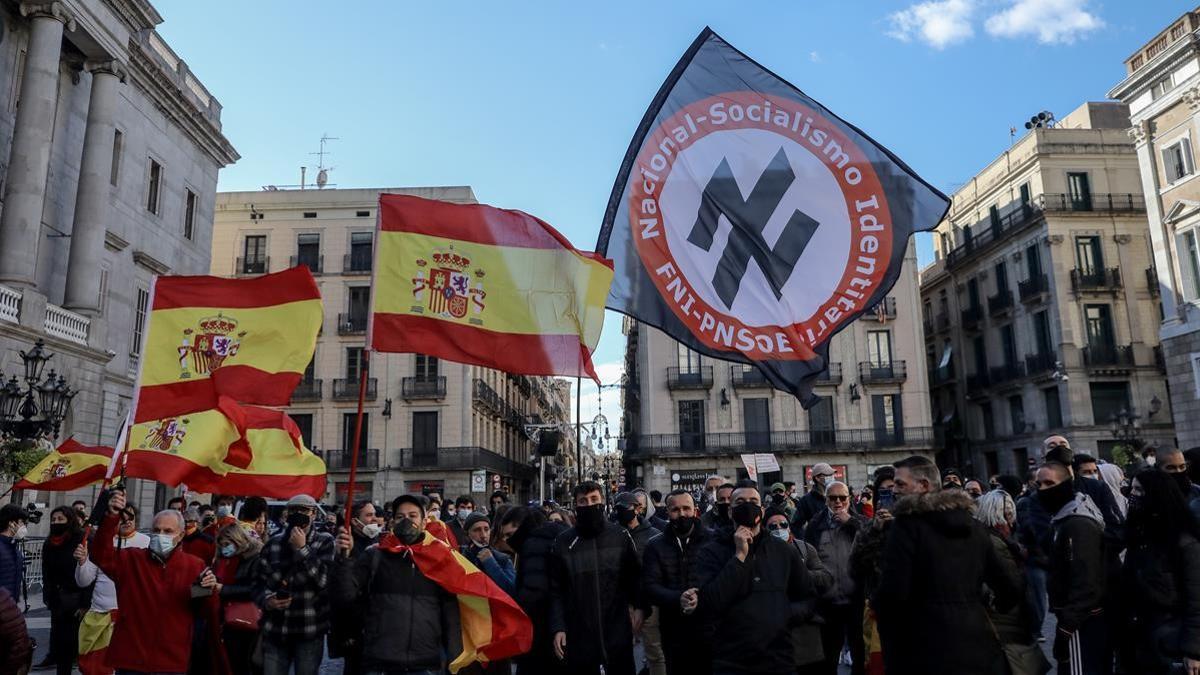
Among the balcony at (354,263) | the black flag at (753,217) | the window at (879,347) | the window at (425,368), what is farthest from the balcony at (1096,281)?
the black flag at (753,217)

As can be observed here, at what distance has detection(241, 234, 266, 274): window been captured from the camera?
144 ft

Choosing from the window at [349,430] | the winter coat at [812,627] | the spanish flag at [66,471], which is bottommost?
the winter coat at [812,627]

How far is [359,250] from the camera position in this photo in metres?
44.2

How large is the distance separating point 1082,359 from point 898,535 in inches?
1469

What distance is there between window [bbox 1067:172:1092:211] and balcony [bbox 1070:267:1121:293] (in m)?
2.89

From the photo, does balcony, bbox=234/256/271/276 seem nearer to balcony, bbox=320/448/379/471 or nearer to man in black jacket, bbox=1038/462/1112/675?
balcony, bbox=320/448/379/471

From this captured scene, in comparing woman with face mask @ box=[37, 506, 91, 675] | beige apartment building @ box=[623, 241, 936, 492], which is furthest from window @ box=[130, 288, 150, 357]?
beige apartment building @ box=[623, 241, 936, 492]

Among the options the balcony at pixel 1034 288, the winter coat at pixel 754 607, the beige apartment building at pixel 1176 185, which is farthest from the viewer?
the balcony at pixel 1034 288

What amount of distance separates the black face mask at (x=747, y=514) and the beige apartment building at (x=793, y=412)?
3574 centimetres

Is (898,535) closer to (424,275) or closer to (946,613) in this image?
(946,613)

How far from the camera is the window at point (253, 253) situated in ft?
144

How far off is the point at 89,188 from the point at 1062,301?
3614cm

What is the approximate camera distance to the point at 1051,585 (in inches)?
214

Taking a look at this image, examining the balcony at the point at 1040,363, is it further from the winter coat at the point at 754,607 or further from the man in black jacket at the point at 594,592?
the winter coat at the point at 754,607
